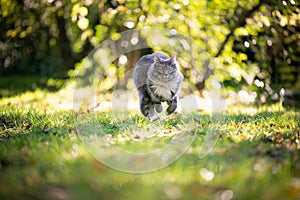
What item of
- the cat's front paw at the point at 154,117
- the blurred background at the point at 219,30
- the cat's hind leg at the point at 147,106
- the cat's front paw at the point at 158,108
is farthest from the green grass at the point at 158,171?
the blurred background at the point at 219,30

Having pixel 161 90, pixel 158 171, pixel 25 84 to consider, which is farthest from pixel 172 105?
pixel 25 84

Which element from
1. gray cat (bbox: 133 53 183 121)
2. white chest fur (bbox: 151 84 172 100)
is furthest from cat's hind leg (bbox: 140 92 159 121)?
white chest fur (bbox: 151 84 172 100)

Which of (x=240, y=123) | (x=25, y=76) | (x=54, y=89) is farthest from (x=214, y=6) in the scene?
(x=25, y=76)

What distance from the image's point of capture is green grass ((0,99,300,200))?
1.96 m

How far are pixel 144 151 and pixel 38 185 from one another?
88 cm

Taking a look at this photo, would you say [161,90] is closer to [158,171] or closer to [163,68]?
[163,68]

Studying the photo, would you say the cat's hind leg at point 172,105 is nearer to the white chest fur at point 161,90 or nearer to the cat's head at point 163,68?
the white chest fur at point 161,90

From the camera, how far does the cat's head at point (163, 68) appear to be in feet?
13.0

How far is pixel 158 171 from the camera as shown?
7.59 feet

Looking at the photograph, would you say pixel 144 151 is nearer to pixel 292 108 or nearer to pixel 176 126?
pixel 176 126

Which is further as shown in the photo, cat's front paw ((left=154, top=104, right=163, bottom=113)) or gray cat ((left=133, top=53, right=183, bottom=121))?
cat's front paw ((left=154, top=104, right=163, bottom=113))

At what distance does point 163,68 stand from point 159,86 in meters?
0.17

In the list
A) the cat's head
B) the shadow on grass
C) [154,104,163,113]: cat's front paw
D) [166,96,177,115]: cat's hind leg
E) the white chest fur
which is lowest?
the shadow on grass

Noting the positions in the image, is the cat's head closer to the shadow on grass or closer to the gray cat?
the gray cat
